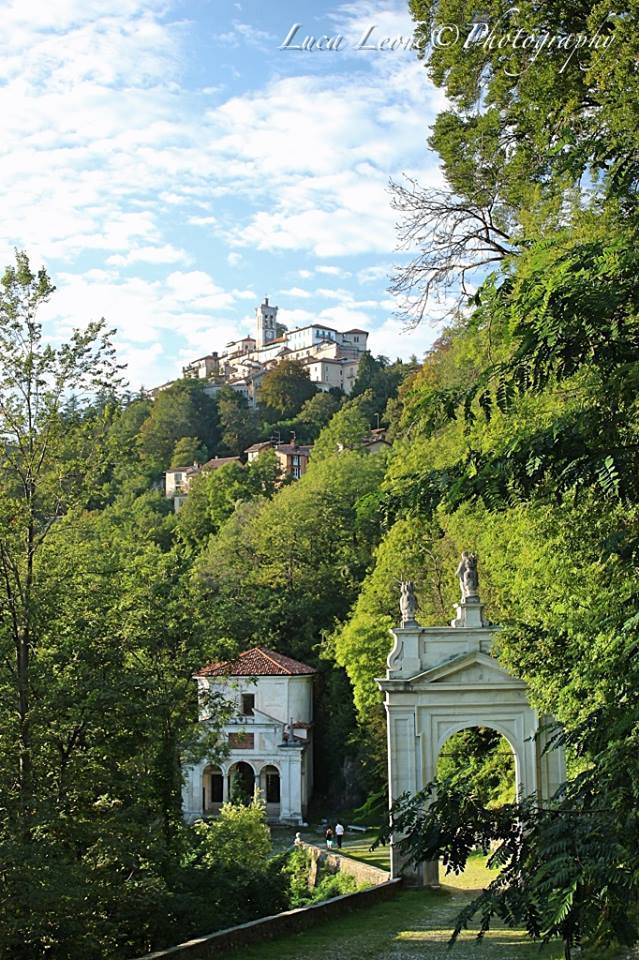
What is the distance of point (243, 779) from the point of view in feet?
147

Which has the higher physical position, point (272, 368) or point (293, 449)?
point (272, 368)

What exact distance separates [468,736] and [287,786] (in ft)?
54.3

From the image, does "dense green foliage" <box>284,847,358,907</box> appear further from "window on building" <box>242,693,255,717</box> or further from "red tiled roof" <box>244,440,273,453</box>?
"red tiled roof" <box>244,440,273,453</box>

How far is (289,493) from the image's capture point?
2267 inches

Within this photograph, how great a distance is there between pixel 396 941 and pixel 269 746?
29.8 meters

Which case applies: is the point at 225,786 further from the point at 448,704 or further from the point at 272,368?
the point at 272,368

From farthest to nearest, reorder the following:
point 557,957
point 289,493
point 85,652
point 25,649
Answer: point 289,493 → point 85,652 → point 25,649 → point 557,957

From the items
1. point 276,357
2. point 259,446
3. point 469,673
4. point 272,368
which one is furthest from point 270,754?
point 276,357

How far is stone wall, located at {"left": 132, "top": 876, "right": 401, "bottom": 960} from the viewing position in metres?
13.5

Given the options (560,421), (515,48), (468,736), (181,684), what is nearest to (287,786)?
(468,736)

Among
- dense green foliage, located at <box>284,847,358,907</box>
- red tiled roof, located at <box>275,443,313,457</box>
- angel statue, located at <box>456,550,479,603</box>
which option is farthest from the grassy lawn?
red tiled roof, located at <box>275,443,313,457</box>

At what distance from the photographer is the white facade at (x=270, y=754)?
142 feet

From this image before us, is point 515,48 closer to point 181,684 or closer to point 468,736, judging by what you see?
point 181,684

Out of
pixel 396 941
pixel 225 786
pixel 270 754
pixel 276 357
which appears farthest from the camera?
pixel 276 357
